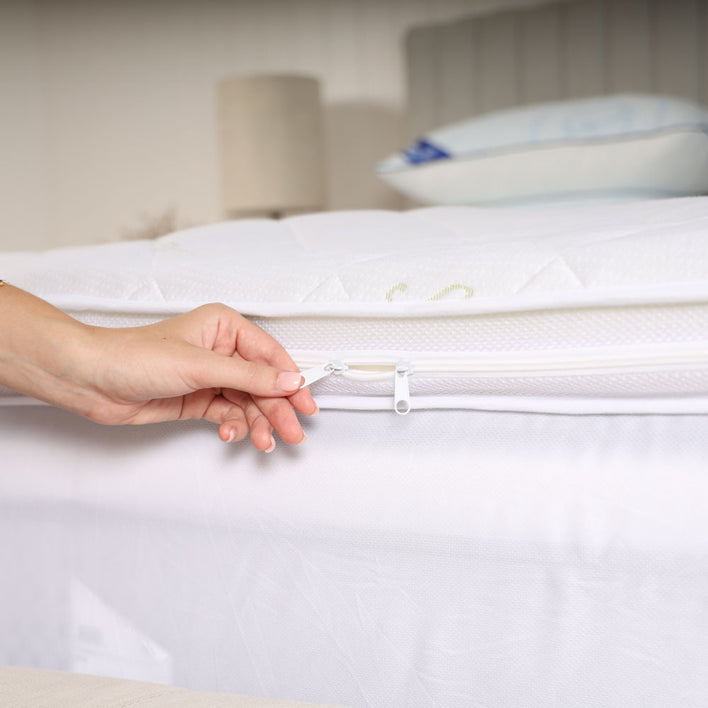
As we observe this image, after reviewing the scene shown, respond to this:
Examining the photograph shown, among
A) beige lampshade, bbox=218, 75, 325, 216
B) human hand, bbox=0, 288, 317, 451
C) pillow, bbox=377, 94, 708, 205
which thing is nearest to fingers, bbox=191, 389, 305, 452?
human hand, bbox=0, 288, 317, 451

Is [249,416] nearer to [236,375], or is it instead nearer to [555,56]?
[236,375]

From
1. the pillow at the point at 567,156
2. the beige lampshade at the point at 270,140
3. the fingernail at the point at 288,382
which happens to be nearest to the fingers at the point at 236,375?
the fingernail at the point at 288,382

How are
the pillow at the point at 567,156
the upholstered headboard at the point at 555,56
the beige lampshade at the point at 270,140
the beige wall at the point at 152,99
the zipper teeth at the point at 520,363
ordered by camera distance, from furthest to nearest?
the beige wall at the point at 152,99 < the beige lampshade at the point at 270,140 < the upholstered headboard at the point at 555,56 < the pillow at the point at 567,156 < the zipper teeth at the point at 520,363

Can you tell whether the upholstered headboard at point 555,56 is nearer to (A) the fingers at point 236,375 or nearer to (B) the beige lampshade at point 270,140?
(B) the beige lampshade at point 270,140

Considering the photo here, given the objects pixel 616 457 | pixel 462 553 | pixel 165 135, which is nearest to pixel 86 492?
pixel 462 553

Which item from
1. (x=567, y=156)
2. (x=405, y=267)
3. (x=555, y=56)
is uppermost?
(x=555, y=56)

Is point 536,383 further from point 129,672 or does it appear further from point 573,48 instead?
point 573,48

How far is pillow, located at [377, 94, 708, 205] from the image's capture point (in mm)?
1310

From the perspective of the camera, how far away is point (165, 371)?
0.51 m

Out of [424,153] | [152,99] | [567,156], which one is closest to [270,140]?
[424,153]

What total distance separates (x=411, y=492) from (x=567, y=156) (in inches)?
43.0

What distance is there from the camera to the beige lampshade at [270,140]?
2.16 metres

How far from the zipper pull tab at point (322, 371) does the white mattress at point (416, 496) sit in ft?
0.05

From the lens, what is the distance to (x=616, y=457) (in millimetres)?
483
